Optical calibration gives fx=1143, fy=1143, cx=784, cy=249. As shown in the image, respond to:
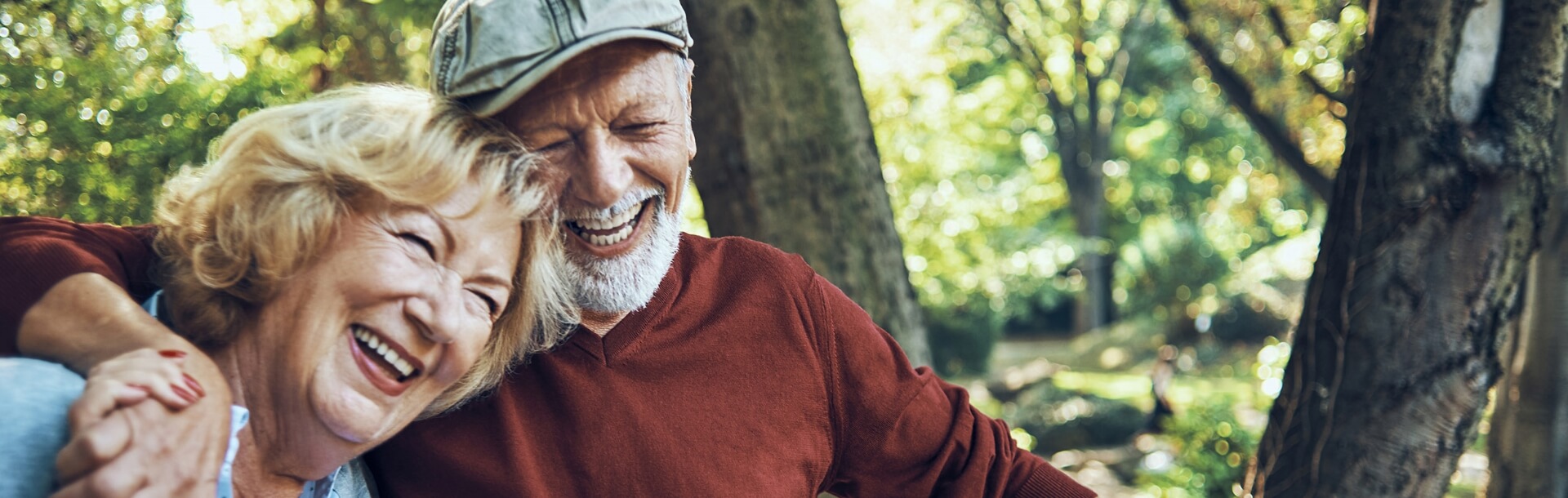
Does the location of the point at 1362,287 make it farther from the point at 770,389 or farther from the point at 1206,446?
the point at 1206,446

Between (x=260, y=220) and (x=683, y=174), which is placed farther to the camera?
(x=683, y=174)

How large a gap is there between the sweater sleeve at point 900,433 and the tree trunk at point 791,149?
116cm

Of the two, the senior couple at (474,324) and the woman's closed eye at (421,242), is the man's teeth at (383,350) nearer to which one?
the senior couple at (474,324)

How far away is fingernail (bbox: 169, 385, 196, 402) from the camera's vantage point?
1.50 m

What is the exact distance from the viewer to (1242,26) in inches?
257

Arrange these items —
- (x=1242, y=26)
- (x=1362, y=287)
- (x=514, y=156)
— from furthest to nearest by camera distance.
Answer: (x=1242, y=26)
(x=1362, y=287)
(x=514, y=156)

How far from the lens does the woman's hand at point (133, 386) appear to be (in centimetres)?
143

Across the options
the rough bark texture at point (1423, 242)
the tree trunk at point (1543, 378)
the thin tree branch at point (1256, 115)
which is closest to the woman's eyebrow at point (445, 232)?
the rough bark texture at point (1423, 242)

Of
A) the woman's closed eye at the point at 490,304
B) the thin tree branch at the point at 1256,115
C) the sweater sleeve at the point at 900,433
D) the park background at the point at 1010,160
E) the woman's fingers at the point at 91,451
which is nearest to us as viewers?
the woman's fingers at the point at 91,451

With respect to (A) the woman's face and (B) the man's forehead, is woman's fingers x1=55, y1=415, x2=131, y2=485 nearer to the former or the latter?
(A) the woman's face

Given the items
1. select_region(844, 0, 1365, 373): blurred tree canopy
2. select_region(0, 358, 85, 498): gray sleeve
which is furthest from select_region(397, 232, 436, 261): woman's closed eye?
select_region(844, 0, 1365, 373): blurred tree canopy

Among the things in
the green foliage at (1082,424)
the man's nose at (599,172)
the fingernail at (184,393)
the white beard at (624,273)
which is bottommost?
the green foliage at (1082,424)

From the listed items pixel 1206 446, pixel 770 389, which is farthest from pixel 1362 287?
pixel 1206 446

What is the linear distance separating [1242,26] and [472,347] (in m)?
5.80
